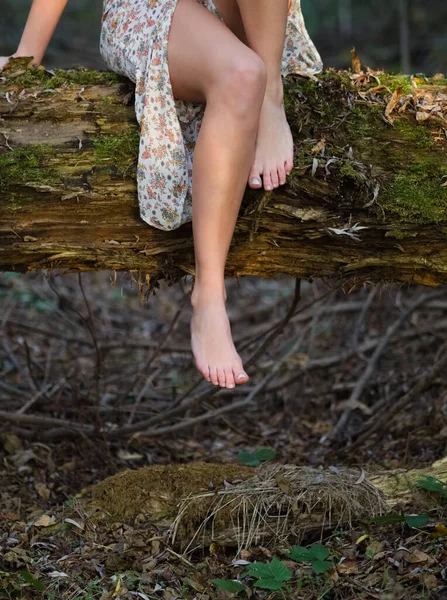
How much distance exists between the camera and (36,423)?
3.04m

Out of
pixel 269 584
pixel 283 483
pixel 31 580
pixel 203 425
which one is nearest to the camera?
pixel 269 584

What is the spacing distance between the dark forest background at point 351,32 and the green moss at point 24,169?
4.56 m

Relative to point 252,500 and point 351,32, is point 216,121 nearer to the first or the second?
point 252,500

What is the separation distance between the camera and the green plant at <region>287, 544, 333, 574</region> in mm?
1815

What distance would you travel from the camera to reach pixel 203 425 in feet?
11.6

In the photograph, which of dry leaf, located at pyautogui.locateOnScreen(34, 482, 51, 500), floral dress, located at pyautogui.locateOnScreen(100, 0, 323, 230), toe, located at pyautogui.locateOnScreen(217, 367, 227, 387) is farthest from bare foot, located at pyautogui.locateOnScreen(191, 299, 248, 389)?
dry leaf, located at pyautogui.locateOnScreen(34, 482, 51, 500)

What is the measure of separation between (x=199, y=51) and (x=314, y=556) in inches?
55.9

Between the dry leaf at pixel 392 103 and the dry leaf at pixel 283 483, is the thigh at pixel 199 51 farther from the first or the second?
the dry leaf at pixel 283 483

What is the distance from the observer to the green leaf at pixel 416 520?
1.97 m

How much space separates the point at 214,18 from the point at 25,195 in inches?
30.0

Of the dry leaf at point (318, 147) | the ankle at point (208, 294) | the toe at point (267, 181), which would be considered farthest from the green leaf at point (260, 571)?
the dry leaf at point (318, 147)

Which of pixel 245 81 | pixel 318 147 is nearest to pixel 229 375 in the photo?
pixel 318 147

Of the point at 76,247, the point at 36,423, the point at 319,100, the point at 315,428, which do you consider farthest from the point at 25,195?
the point at 315,428

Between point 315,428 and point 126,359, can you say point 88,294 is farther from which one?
point 315,428
